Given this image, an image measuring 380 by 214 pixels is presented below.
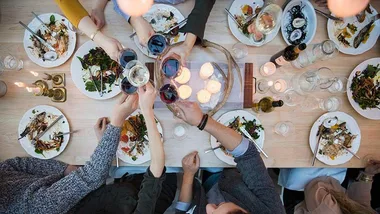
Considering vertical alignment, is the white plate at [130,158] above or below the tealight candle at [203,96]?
below

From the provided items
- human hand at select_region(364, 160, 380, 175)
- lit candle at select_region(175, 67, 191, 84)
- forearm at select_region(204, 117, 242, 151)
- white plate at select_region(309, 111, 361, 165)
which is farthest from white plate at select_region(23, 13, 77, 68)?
human hand at select_region(364, 160, 380, 175)

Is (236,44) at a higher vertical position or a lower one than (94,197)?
higher

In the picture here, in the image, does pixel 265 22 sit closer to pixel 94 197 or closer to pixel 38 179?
pixel 94 197

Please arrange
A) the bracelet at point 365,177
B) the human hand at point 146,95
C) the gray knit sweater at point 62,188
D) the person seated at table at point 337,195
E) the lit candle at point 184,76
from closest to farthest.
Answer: the human hand at point 146,95 → the gray knit sweater at point 62,188 → the lit candle at point 184,76 → the person seated at table at point 337,195 → the bracelet at point 365,177

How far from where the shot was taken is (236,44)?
154 cm

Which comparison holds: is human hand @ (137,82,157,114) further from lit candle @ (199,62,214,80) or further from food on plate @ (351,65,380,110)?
food on plate @ (351,65,380,110)

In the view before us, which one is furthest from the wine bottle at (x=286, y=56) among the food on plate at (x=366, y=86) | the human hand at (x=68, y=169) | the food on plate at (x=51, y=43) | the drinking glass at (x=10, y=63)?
the drinking glass at (x=10, y=63)

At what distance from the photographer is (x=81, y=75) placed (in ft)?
5.00

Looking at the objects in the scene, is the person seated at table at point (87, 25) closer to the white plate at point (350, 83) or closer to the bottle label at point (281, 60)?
the bottle label at point (281, 60)

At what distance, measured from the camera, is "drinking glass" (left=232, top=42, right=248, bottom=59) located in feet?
5.01

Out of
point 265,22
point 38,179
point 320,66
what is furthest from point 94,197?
point 320,66

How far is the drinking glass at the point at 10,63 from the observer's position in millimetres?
1521

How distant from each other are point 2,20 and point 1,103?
0.43 meters

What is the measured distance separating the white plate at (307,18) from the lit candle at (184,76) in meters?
0.54
